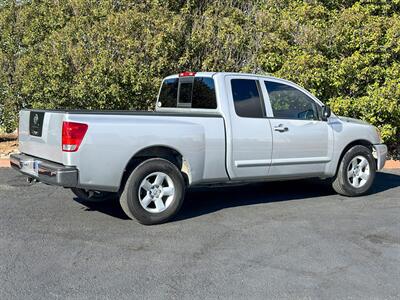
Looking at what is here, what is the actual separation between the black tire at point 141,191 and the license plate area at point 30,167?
100 centimetres

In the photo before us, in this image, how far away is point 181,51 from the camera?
10.6 meters

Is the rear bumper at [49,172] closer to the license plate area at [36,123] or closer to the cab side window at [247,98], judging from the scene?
the license plate area at [36,123]

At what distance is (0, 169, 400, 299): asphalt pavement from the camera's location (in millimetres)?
3740

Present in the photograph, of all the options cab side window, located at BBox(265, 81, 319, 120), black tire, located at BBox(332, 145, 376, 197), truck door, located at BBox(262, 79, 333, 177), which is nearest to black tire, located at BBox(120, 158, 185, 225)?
truck door, located at BBox(262, 79, 333, 177)

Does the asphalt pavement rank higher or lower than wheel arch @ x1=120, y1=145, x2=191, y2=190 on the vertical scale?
lower

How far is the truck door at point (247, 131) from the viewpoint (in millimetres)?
5941

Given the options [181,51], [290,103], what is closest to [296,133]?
[290,103]

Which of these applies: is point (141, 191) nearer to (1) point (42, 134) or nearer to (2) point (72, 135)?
(2) point (72, 135)

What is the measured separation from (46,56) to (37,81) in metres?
0.60

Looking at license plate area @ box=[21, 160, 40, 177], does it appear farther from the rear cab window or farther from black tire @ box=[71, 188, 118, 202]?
the rear cab window

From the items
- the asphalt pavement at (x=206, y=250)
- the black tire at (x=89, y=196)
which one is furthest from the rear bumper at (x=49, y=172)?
the black tire at (x=89, y=196)

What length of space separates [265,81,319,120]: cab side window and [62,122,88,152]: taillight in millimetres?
2697

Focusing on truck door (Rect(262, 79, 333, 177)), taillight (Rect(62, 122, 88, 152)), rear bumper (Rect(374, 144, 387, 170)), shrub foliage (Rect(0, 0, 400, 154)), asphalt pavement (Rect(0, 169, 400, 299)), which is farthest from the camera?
shrub foliage (Rect(0, 0, 400, 154))

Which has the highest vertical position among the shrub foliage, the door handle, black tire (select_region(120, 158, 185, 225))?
the shrub foliage
